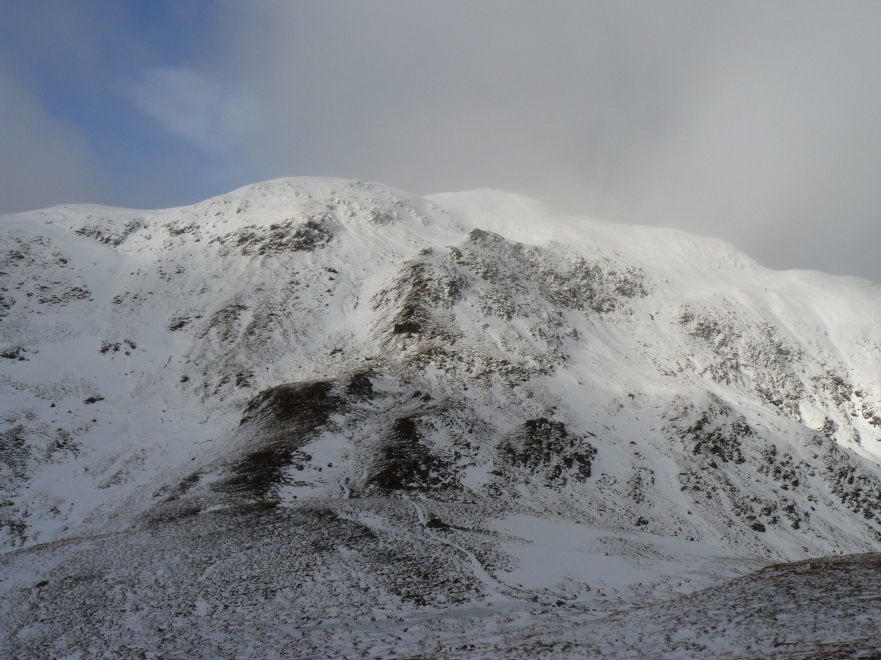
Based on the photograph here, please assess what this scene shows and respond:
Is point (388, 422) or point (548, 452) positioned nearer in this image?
point (388, 422)

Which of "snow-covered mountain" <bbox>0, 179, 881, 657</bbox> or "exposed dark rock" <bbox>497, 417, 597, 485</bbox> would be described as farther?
→ "exposed dark rock" <bbox>497, 417, 597, 485</bbox>

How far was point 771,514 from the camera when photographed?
44406mm

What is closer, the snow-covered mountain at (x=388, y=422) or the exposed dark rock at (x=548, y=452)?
the snow-covered mountain at (x=388, y=422)

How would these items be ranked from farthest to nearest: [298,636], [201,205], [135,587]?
[201,205]
[135,587]
[298,636]

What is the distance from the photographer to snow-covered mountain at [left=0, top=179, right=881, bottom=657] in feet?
67.3

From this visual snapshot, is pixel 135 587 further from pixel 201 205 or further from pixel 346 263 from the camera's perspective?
pixel 201 205

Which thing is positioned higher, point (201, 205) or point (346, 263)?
point (201, 205)

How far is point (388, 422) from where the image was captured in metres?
44.1

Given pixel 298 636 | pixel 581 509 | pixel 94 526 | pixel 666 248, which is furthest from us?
pixel 666 248

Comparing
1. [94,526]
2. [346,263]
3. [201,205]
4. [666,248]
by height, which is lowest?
[94,526]

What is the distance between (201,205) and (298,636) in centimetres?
8983

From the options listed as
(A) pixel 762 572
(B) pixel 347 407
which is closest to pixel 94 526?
(B) pixel 347 407

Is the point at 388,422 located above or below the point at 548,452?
below

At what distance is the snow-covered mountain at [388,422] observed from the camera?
20500 mm
